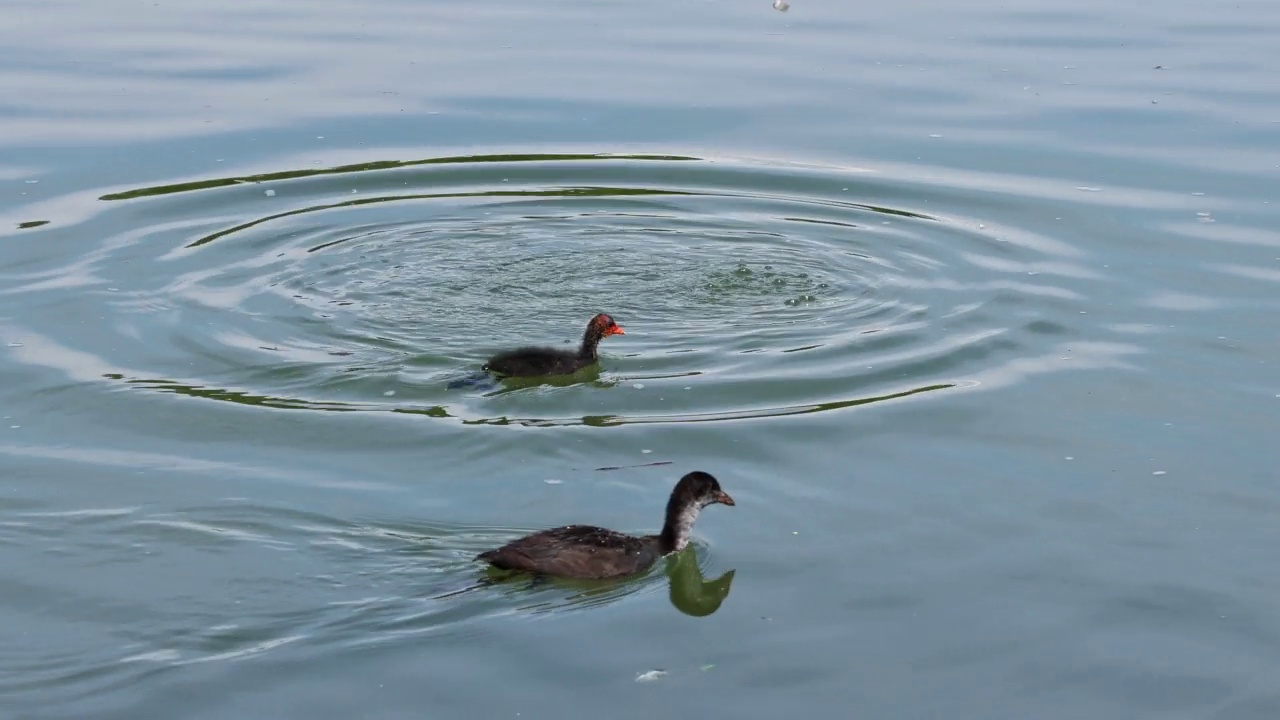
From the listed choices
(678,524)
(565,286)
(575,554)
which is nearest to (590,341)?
(565,286)

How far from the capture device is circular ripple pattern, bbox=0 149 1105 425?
38.4ft

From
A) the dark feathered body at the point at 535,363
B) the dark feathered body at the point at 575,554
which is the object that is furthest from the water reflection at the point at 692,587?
the dark feathered body at the point at 535,363

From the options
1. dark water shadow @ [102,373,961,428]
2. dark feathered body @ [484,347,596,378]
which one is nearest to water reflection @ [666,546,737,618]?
dark water shadow @ [102,373,961,428]

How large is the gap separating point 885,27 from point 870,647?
16256mm

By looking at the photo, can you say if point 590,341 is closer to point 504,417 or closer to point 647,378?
point 647,378

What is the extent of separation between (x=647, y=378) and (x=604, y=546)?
3176mm

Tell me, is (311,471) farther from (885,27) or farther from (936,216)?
(885,27)

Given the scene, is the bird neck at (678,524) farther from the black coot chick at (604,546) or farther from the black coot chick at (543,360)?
the black coot chick at (543,360)

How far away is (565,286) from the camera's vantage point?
13.9 meters

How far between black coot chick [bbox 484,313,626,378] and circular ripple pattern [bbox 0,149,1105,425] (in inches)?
3.5

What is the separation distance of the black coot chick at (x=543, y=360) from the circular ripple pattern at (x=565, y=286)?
89 millimetres

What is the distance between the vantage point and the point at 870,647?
27.1 ft

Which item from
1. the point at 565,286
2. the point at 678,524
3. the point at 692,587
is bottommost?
the point at 692,587

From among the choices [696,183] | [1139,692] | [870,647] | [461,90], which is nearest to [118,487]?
[870,647]
